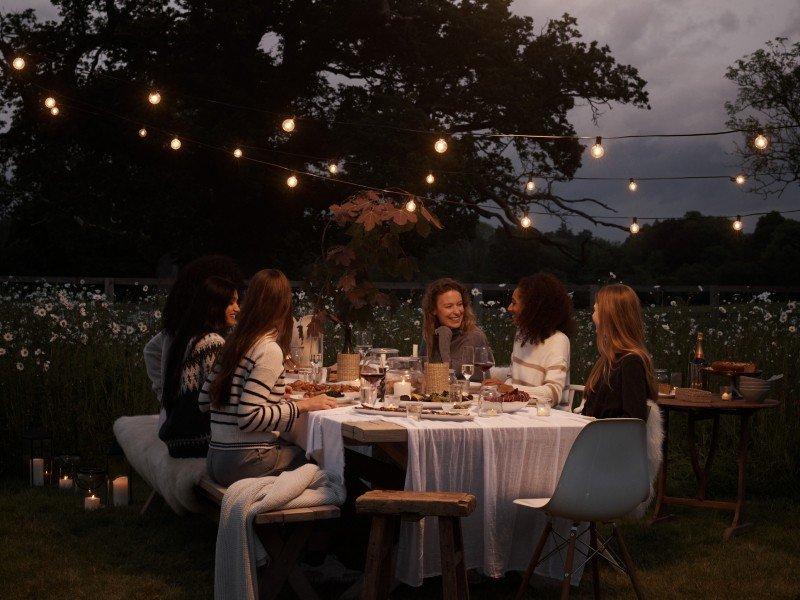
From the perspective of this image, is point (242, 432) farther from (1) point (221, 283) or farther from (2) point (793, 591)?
(2) point (793, 591)

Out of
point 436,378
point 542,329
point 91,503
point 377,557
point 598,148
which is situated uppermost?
point 598,148

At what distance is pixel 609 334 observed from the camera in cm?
436

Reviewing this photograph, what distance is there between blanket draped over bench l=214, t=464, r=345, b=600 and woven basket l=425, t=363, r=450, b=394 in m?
0.92

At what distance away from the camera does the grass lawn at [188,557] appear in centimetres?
444

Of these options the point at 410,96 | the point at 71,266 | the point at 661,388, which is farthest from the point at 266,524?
the point at 71,266

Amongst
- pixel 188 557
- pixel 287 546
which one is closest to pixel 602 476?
pixel 287 546

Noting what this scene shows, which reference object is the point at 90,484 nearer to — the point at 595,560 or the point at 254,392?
the point at 254,392

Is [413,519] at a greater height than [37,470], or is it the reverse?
[413,519]

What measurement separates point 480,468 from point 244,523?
1.03 meters

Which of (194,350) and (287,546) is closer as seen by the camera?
(287,546)

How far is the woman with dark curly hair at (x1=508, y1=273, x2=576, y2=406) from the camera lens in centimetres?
508

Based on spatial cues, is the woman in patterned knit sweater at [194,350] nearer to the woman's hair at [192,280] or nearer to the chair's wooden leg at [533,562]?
the woman's hair at [192,280]

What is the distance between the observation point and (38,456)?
6.72 metres

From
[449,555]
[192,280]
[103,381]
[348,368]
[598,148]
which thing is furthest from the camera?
[598,148]
